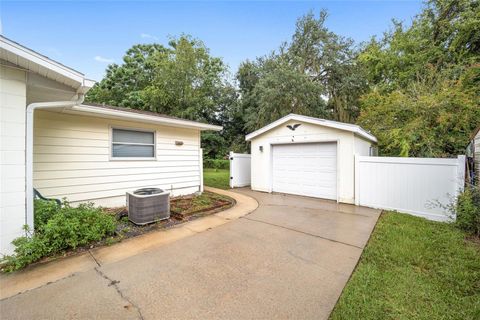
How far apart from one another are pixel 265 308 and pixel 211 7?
10.8 meters

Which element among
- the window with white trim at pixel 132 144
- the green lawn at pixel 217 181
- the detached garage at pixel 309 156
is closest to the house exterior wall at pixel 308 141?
the detached garage at pixel 309 156

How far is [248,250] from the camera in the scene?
11.5ft

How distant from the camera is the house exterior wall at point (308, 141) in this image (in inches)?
267

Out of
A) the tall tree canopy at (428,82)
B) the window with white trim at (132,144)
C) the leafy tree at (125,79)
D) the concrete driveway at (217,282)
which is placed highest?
the leafy tree at (125,79)

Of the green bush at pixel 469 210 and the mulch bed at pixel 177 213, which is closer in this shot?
the green bush at pixel 469 210

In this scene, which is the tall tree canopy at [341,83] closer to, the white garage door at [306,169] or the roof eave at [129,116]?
the white garage door at [306,169]

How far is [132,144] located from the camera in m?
6.26

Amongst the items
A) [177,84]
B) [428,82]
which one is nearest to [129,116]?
[428,82]

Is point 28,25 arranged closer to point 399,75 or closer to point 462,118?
point 462,118

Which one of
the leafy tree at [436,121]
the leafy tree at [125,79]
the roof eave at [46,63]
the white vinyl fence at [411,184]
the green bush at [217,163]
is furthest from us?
the leafy tree at [125,79]

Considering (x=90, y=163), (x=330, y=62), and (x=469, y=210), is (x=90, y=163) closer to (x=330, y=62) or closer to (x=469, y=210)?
(x=469, y=210)

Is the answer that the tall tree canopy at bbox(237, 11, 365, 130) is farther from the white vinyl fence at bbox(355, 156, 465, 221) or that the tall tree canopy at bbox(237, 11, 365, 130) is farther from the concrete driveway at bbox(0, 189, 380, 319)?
the concrete driveway at bbox(0, 189, 380, 319)

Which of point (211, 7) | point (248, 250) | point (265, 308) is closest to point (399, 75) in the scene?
point (211, 7)

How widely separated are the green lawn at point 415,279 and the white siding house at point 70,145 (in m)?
4.56
